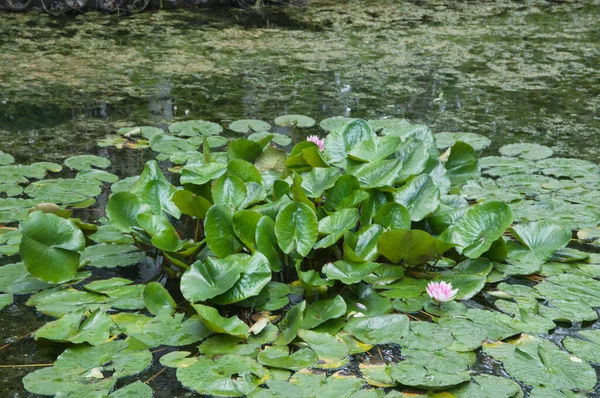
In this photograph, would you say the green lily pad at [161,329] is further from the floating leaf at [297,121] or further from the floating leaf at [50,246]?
the floating leaf at [297,121]

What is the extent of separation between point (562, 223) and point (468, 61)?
2131 millimetres

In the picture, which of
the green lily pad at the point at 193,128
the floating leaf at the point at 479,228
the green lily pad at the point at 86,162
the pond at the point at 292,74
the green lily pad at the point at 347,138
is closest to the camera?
the floating leaf at the point at 479,228

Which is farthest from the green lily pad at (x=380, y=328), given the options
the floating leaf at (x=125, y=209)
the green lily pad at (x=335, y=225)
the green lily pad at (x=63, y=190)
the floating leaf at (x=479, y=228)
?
the green lily pad at (x=63, y=190)

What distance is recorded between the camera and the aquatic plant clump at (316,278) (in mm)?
1488

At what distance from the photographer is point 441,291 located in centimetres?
168

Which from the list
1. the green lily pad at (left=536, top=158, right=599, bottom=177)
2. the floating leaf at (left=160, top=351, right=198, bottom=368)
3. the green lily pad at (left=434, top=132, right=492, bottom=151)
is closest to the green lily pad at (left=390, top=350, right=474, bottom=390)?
the floating leaf at (left=160, top=351, right=198, bottom=368)

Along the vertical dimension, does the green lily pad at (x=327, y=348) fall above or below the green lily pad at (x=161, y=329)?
above

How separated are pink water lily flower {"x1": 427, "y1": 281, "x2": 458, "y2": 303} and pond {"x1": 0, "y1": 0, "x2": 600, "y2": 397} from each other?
18 centimetres

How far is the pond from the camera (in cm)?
300

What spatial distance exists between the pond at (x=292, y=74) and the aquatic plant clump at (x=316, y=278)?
0.10m

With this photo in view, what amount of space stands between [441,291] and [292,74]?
2357 mm

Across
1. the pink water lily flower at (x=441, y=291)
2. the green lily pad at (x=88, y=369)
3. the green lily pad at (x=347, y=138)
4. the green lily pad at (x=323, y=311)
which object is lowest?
the green lily pad at (x=88, y=369)

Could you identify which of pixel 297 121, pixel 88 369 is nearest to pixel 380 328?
pixel 88 369

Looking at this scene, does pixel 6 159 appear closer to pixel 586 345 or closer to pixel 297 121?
pixel 297 121
